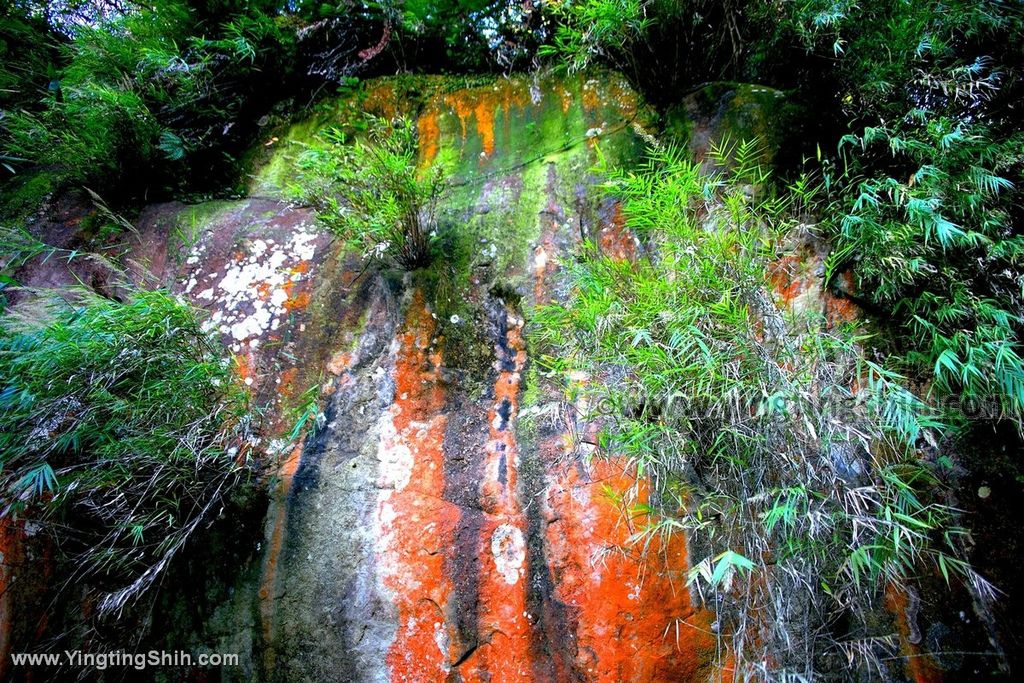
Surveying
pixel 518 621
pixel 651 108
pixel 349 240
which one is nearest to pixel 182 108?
pixel 349 240

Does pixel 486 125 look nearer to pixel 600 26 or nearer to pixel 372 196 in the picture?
pixel 600 26

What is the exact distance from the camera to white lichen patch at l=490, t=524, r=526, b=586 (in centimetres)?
184

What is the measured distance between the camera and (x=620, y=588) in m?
1.73

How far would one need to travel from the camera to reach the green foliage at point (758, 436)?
53.4 inches

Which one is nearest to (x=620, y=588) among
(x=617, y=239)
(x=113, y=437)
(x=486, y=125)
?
(x=617, y=239)

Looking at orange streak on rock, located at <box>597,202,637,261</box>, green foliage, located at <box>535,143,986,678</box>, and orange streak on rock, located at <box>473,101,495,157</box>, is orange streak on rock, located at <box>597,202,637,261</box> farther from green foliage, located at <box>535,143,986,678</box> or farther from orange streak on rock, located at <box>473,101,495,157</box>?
orange streak on rock, located at <box>473,101,495,157</box>

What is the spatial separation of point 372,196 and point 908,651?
252 centimetres

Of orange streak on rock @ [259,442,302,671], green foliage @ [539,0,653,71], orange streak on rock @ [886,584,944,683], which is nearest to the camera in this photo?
orange streak on rock @ [886,584,944,683]

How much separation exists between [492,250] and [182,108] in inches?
84.5

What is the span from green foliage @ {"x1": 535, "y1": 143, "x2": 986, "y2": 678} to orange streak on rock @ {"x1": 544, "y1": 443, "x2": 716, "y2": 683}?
11cm

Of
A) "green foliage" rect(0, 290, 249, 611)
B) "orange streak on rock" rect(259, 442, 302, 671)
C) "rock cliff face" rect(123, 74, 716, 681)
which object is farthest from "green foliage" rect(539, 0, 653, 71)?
"orange streak on rock" rect(259, 442, 302, 671)

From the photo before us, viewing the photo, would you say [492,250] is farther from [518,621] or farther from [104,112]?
[104,112]

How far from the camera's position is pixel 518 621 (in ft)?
5.82

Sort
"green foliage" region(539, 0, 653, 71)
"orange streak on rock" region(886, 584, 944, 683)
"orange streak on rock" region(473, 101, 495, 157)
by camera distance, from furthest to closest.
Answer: "orange streak on rock" region(473, 101, 495, 157)
"green foliage" region(539, 0, 653, 71)
"orange streak on rock" region(886, 584, 944, 683)
